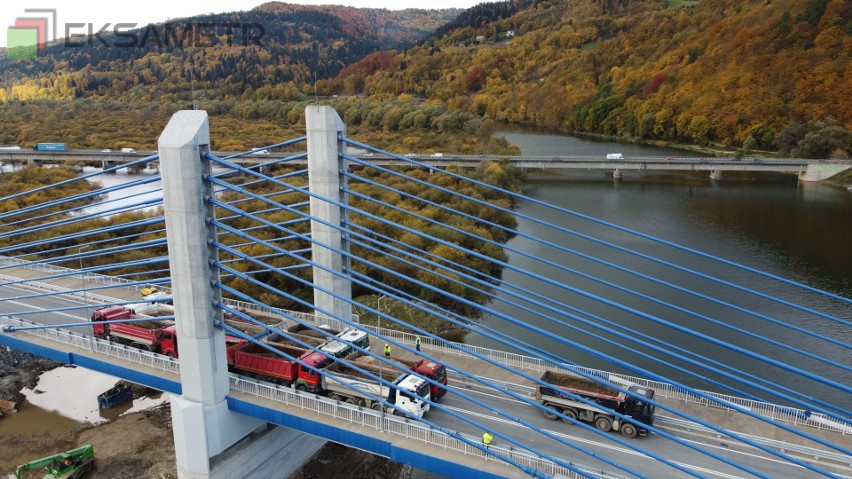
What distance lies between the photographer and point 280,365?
50.9 ft

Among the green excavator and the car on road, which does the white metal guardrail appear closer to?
the green excavator

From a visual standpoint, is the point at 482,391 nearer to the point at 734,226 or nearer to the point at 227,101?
the point at 734,226

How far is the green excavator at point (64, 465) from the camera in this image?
684 inches

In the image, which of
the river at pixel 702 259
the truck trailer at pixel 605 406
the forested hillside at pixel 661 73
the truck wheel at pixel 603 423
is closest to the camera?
Answer: the truck trailer at pixel 605 406

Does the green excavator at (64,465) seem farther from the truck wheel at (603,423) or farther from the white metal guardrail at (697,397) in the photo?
the truck wheel at (603,423)

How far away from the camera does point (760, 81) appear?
69.7m

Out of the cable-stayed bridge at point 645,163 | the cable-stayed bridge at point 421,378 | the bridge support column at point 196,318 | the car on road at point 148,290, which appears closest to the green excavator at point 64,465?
the cable-stayed bridge at point 421,378

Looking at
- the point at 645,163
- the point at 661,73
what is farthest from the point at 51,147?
the point at 661,73

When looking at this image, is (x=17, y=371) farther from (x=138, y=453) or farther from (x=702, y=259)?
(x=702, y=259)

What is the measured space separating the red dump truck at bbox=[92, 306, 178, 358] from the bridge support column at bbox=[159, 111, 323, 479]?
2.89 m

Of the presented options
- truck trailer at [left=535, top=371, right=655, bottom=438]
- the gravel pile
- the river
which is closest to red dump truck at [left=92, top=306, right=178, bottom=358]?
the gravel pile

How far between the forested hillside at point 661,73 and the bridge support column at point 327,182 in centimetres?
5804

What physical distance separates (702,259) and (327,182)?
26199 millimetres

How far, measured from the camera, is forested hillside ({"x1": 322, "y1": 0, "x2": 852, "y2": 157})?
66.1m
